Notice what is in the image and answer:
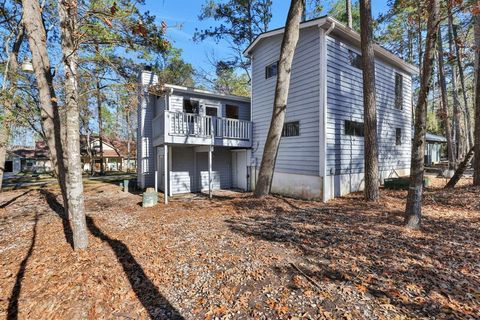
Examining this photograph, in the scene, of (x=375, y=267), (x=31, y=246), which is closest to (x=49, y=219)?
(x=31, y=246)

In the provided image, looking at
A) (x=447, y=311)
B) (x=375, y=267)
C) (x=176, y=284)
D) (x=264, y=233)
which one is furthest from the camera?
(x=264, y=233)

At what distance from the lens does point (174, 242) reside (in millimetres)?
4941

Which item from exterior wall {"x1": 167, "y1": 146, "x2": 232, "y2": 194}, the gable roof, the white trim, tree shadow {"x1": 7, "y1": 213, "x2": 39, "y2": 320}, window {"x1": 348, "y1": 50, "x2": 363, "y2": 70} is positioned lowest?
tree shadow {"x1": 7, "y1": 213, "x2": 39, "y2": 320}

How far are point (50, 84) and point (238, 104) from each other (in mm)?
9055

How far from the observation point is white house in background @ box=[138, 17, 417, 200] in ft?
30.1

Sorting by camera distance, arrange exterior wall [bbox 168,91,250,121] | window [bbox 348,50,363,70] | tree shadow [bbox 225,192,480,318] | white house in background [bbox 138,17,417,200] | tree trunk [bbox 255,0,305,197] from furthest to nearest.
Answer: exterior wall [bbox 168,91,250,121]
window [bbox 348,50,363,70]
white house in background [bbox 138,17,417,200]
tree trunk [bbox 255,0,305,197]
tree shadow [bbox 225,192,480,318]

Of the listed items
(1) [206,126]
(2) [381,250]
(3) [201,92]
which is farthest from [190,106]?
(2) [381,250]

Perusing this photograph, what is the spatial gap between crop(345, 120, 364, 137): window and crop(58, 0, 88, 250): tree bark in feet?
30.7

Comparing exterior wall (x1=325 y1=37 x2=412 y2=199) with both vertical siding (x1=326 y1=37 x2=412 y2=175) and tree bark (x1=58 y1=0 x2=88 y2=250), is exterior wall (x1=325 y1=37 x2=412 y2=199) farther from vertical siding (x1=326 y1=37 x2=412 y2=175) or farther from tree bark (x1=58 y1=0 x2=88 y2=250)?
tree bark (x1=58 y1=0 x2=88 y2=250)

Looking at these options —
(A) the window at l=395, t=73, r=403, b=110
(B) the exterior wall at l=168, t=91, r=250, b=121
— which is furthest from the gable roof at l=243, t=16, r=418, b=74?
(B) the exterior wall at l=168, t=91, r=250, b=121

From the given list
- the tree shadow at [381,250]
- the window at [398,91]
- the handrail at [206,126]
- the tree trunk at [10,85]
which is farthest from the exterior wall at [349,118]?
the tree trunk at [10,85]

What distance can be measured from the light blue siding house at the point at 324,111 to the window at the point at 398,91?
1.26ft

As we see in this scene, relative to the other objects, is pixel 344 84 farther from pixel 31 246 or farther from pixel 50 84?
pixel 31 246

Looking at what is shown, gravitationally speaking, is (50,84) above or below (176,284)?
above
